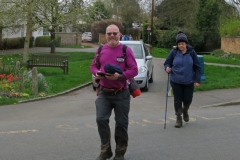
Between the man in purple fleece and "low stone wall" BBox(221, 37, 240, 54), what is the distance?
32714 millimetres

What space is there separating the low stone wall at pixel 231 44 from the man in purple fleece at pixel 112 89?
107 ft

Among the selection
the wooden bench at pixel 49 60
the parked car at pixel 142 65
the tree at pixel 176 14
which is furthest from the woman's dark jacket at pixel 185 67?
the tree at pixel 176 14

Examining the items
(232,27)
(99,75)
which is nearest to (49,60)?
(99,75)

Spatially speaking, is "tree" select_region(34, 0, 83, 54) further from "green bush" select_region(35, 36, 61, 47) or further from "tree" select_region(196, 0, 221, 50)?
"tree" select_region(196, 0, 221, 50)

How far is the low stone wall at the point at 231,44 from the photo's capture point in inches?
1475

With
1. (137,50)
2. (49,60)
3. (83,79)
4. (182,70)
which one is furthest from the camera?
(49,60)

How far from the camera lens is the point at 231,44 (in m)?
38.6

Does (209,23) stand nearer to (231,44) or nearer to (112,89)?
(231,44)

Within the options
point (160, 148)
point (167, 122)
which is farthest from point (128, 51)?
point (167, 122)

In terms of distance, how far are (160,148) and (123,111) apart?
1.38 m

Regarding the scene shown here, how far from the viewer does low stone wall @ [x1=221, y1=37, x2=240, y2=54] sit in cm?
3747

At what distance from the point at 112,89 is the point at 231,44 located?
112 ft

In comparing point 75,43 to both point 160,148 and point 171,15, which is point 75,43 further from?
point 160,148

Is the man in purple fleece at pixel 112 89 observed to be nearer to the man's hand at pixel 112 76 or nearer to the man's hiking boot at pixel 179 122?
the man's hand at pixel 112 76
